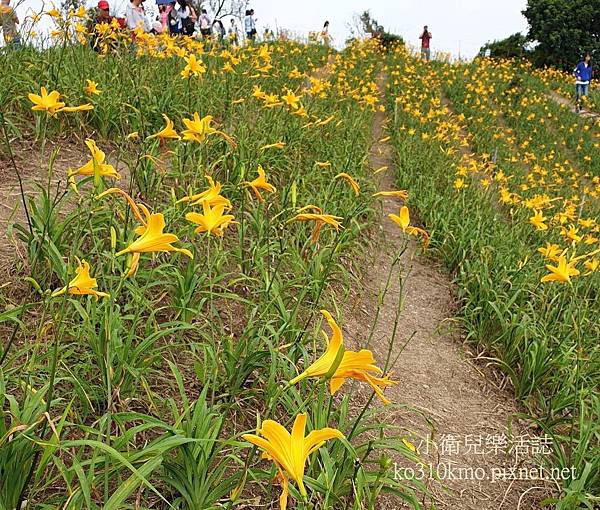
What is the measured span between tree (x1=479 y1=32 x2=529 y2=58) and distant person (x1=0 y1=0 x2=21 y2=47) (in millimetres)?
23974

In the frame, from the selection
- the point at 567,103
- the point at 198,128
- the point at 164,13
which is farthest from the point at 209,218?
the point at 567,103

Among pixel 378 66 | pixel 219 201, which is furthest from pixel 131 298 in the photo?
pixel 378 66

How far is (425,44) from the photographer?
18.8m

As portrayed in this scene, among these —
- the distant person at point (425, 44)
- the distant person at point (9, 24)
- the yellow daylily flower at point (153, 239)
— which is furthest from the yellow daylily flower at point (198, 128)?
the distant person at point (425, 44)

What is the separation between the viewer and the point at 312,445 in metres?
0.90

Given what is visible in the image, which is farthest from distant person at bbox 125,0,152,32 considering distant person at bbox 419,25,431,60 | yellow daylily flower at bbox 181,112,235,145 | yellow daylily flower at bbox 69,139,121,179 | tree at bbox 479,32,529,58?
tree at bbox 479,32,529,58

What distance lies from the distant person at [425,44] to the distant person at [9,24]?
16.3m

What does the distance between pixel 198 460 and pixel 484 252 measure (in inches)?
117

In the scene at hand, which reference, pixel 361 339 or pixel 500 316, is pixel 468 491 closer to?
pixel 361 339

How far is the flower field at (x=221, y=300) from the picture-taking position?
4.64 ft

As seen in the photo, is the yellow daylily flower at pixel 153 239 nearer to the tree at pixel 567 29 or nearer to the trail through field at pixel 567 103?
the trail through field at pixel 567 103

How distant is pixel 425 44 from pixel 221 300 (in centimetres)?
1851

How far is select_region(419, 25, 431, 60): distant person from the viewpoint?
18.5m

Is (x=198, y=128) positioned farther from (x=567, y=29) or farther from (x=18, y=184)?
(x=567, y=29)
